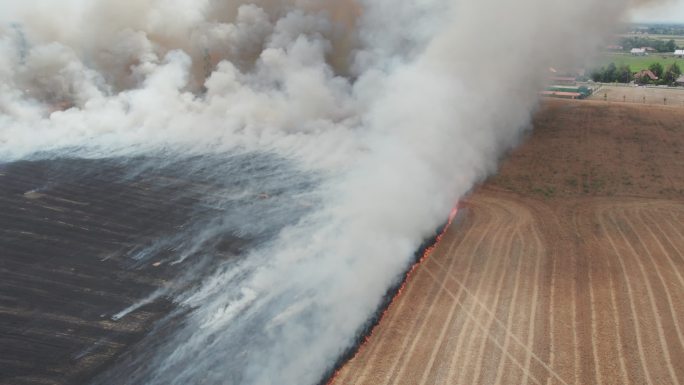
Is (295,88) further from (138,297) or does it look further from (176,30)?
(138,297)

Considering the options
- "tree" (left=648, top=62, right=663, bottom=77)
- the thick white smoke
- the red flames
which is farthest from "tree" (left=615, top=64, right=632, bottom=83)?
the red flames

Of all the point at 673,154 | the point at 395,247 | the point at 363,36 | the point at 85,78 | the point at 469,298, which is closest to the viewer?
the point at 469,298

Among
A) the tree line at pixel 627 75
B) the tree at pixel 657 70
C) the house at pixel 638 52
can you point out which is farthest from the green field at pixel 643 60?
the tree line at pixel 627 75

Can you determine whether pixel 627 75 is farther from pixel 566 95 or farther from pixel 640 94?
pixel 566 95

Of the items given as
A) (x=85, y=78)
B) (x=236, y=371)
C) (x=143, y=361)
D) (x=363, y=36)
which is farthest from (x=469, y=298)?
(x=85, y=78)

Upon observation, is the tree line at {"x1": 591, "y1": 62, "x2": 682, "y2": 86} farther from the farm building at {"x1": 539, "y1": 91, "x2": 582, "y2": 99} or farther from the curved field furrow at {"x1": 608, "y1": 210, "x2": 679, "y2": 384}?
the curved field furrow at {"x1": 608, "y1": 210, "x2": 679, "y2": 384}

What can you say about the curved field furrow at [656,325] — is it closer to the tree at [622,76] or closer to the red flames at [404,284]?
the red flames at [404,284]
